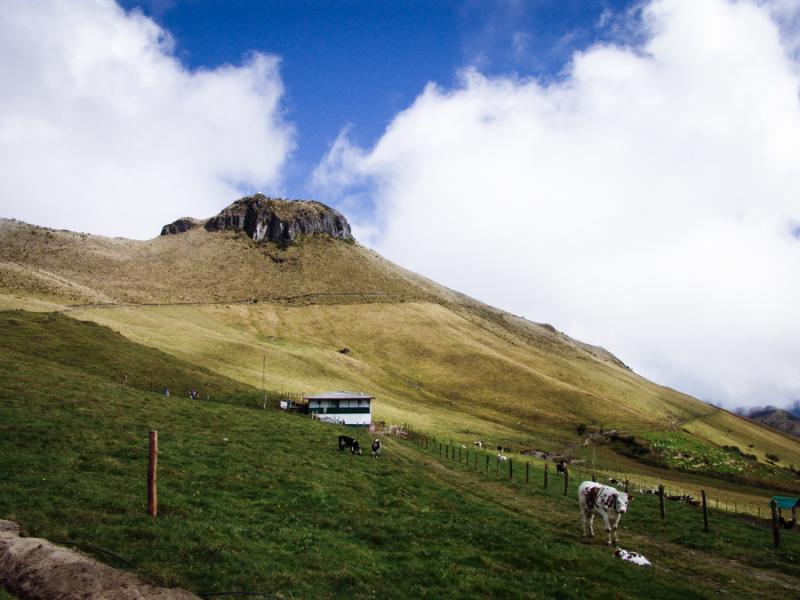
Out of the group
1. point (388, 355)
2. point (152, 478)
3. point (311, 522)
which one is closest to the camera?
point (152, 478)

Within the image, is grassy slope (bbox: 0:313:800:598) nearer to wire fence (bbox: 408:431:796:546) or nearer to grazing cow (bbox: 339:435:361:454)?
grazing cow (bbox: 339:435:361:454)

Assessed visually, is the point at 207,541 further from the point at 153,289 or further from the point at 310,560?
the point at 153,289

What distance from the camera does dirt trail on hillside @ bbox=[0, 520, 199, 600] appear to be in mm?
12055

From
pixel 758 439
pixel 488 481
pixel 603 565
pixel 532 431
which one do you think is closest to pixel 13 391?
pixel 488 481

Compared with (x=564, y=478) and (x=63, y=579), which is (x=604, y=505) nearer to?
(x=63, y=579)

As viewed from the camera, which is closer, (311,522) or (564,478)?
(311,522)

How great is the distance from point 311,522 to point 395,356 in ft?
389

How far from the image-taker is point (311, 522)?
2236cm

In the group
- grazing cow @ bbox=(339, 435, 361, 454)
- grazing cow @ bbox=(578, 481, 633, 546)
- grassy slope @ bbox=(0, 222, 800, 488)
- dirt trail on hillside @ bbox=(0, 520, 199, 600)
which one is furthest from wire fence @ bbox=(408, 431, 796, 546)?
dirt trail on hillside @ bbox=(0, 520, 199, 600)

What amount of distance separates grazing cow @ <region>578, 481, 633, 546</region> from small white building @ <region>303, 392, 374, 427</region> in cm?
4626

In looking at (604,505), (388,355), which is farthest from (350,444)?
(388,355)

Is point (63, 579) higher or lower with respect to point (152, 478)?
lower

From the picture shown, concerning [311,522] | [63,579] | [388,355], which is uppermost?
[388,355]

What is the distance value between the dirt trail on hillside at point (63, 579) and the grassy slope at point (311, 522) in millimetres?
1705
